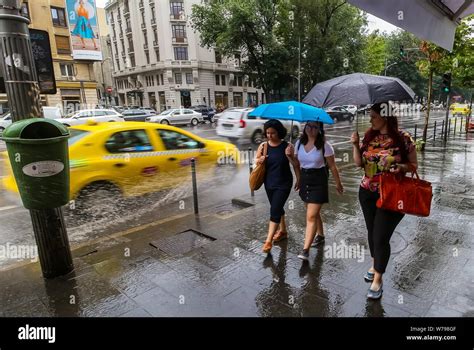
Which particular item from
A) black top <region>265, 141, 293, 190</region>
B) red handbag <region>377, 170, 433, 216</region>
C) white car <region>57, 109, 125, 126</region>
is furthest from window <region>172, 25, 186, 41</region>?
red handbag <region>377, 170, 433, 216</region>

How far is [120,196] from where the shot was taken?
6.57 meters

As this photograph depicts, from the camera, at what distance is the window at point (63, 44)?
1478 inches

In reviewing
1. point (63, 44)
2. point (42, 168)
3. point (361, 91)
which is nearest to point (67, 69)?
point (63, 44)

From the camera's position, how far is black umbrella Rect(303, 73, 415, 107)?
11.8 ft

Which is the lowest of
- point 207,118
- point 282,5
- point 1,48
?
point 207,118

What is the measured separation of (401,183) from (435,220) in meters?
2.97

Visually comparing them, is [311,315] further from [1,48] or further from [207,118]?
[207,118]

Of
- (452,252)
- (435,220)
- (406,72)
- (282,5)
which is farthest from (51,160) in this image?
(406,72)

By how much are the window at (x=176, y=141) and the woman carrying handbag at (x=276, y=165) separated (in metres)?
3.33

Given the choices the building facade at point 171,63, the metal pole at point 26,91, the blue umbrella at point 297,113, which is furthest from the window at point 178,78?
the metal pole at point 26,91

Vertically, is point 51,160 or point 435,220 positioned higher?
point 51,160

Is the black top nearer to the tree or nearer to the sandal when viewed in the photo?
the sandal

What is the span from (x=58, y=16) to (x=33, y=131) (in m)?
41.0

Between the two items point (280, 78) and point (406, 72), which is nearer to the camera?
point (280, 78)
